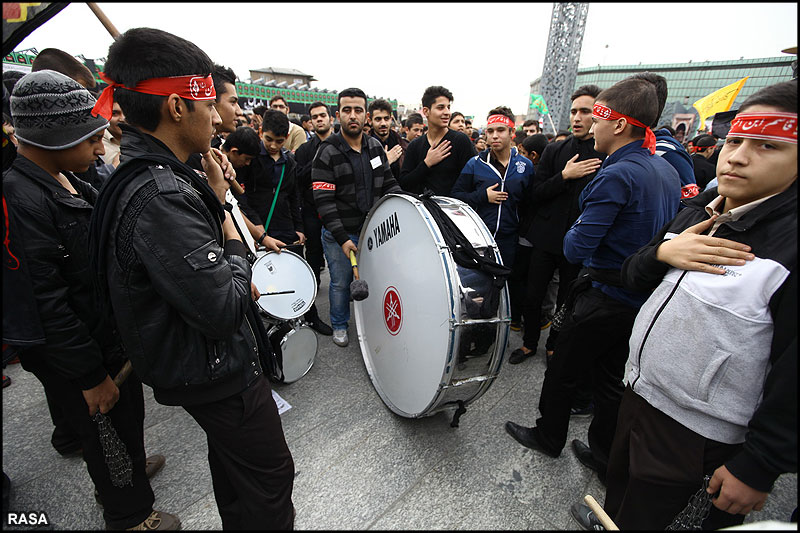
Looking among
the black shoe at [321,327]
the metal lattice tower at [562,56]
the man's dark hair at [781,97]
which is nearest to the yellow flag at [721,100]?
the man's dark hair at [781,97]

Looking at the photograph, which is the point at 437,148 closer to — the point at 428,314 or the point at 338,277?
the point at 338,277

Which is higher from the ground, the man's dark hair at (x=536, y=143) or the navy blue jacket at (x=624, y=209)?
the man's dark hair at (x=536, y=143)

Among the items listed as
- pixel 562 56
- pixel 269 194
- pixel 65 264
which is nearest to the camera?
pixel 65 264

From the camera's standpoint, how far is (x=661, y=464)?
4.45 feet

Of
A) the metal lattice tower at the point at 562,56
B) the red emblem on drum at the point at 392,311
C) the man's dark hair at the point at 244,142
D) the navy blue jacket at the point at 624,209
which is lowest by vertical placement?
the red emblem on drum at the point at 392,311

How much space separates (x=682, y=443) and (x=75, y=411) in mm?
2460

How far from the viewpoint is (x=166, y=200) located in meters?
1.16

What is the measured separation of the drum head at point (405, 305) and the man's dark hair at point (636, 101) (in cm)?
119

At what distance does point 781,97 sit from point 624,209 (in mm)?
863

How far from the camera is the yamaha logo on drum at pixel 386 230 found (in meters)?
2.37

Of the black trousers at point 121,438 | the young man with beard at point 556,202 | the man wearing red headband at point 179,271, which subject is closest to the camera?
the man wearing red headband at point 179,271

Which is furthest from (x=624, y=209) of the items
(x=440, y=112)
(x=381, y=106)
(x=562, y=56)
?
(x=562, y=56)

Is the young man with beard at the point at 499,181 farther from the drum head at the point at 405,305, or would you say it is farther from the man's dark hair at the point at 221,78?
the man's dark hair at the point at 221,78

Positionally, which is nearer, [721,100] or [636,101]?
[636,101]
